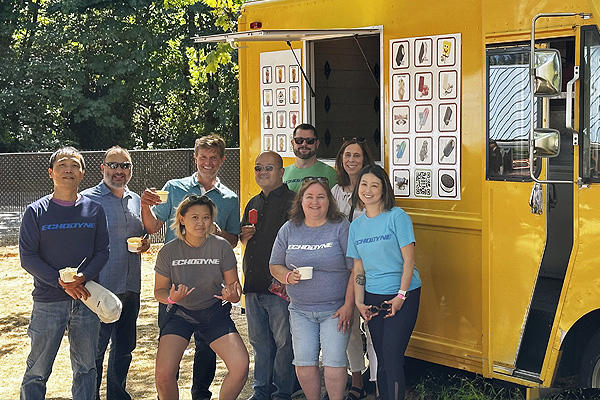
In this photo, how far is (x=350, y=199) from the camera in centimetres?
679

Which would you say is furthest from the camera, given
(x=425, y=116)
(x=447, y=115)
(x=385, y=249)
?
(x=425, y=116)

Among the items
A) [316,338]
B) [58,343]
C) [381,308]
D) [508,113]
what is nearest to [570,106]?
[508,113]

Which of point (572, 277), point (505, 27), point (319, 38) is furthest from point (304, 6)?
point (572, 277)

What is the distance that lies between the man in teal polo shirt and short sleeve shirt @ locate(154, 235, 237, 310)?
546 mm

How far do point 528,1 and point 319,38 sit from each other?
6.11 feet

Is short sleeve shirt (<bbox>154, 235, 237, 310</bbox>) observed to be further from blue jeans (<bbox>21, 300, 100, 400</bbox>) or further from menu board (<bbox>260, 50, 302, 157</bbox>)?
menu board (<bbox>260, 50, 302, 157</bbox>)

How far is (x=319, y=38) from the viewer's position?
7.38 meters

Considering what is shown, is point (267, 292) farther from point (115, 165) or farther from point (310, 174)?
point (115, 165)

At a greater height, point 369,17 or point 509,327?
point 369,17

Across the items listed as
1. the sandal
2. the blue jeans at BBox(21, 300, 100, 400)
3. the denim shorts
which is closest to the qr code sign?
the denim shorts

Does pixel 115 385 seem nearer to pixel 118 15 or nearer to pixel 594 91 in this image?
pixel 594 91

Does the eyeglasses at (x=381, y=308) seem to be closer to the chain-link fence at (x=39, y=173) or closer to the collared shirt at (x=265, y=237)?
the collared shirt at (x=265, y=237)

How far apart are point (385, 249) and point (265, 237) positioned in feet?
3.64

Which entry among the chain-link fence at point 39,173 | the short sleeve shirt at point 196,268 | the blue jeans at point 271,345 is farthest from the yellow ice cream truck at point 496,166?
the chain-link fence at point 39,173
